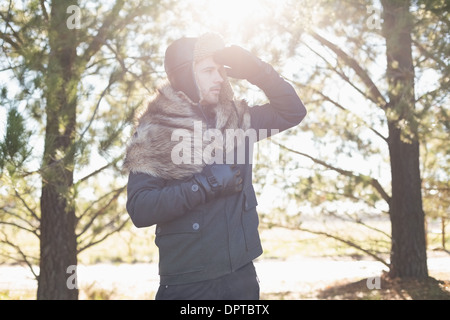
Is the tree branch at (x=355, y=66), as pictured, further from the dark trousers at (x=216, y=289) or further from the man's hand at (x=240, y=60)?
the dark trousers at (x=216, y=289)

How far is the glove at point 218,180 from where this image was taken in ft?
5.91

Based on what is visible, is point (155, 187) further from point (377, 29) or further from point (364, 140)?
point (364, 140)

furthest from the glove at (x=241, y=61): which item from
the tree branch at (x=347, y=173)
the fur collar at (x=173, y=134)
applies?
the tree branch at (x=347, y=173)

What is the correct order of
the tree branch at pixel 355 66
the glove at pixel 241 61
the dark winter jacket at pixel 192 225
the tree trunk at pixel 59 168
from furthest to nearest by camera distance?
the tree branch at pixel 355 66 → the tree trunk at pixel 59 168 → the glove at pixel 241 61 → the dark winter jacket at pixel 192 225

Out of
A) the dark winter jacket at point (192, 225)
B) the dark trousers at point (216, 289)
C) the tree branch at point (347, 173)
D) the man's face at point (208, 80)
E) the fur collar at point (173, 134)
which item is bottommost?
the dark trousers at point (216, 289)

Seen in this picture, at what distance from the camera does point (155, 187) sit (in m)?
1.90

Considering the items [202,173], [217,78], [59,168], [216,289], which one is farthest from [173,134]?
[59,168]

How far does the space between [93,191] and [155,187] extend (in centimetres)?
422

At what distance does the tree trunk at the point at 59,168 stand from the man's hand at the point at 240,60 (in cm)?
236

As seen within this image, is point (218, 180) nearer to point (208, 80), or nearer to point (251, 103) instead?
point (208, 80)

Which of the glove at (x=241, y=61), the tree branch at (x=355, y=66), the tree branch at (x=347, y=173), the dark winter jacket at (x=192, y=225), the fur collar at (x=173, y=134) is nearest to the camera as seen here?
the dark winter jacket at (x=192, y=225)

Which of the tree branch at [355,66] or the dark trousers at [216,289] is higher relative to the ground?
the tree branch at [355,66]

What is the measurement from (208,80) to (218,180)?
1.82 ft

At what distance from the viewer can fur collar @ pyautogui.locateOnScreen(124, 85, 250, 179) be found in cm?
194
